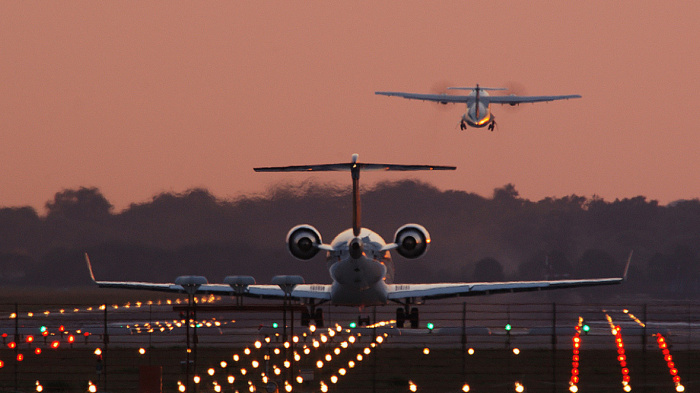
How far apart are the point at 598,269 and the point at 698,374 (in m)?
54.2

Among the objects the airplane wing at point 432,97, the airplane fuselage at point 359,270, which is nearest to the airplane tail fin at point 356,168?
the airplane fuselage at point 359,270

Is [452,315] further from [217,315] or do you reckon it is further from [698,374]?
[698,374]

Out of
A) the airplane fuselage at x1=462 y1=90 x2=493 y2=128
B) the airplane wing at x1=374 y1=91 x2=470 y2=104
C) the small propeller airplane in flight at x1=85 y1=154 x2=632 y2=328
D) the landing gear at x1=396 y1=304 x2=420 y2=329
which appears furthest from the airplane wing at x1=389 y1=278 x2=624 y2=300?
the airplane wing at x1=374 y1=91 x2=470 y2=104

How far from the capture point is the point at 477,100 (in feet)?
271

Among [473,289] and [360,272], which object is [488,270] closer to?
[473,289]

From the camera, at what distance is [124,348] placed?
125ft

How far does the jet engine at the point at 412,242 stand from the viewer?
151ft

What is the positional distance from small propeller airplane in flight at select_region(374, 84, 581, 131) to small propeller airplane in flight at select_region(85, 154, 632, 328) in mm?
34449

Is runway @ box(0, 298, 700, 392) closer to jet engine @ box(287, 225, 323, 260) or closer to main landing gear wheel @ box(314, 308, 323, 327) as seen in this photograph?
main landing gear wheel @ box(314, 308, 323, 327)

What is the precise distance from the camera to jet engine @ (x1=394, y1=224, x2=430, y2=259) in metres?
46.2

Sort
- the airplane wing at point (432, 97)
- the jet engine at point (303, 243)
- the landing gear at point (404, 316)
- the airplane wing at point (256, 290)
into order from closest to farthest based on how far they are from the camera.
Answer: the jet engine at point (303, 243) < the landing gear at point (404, 316) < the airplane wing at point (256, 290) < the airplane wing at point (432, 97)

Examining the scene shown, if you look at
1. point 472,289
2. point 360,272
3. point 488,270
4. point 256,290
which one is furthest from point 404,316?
point 488,270

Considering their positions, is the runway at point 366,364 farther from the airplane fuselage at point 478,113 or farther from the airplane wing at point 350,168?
the airplane fuselage at point 478,113

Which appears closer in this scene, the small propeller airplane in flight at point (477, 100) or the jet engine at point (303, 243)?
the jet engine at point (303, 243)
